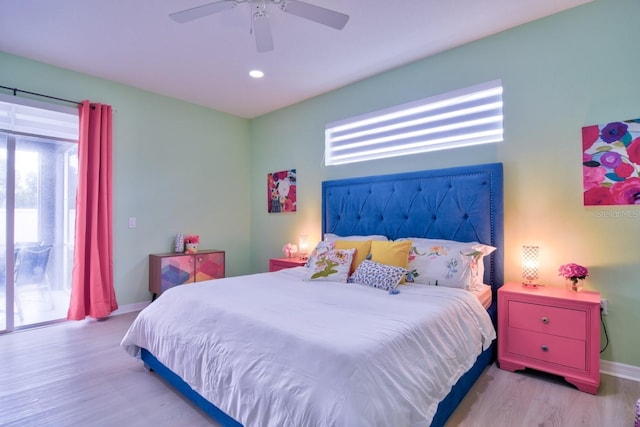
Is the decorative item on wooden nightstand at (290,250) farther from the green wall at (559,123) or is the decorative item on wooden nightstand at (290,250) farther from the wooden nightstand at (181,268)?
the green wall at (559,123)

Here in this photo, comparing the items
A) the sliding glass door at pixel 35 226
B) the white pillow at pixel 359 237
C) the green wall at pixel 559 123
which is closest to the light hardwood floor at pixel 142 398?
the green wall at pixel 559 123

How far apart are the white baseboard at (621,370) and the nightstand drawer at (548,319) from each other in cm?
50

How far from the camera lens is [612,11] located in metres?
2.27

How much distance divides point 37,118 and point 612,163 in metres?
5.09

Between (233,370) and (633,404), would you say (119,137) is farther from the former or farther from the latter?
(633,404)

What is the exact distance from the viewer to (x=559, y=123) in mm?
2461

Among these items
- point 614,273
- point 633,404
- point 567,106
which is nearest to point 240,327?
point 633,404

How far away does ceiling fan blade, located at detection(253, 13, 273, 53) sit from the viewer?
2111 mm

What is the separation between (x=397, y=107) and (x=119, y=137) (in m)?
3.18

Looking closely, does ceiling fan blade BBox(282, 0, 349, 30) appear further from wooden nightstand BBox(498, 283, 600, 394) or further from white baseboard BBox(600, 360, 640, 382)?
white baseboard BBox(600, 360, 640, 382)

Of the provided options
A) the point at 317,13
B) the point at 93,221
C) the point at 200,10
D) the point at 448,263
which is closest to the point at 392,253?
the point at 448,263

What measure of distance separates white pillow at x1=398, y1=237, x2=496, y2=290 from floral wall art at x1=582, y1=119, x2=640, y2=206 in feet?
2.66

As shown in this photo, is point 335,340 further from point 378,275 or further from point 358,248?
point 358,248

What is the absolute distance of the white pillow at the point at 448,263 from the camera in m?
2.43
